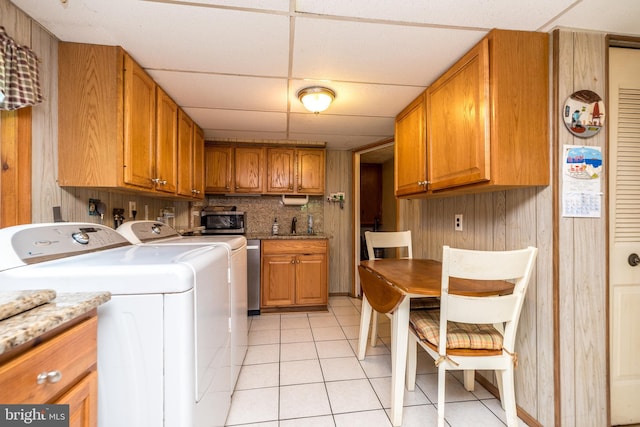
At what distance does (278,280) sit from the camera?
331 centimetres

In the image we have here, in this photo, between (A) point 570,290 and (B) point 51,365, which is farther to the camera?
(A) point 570,290

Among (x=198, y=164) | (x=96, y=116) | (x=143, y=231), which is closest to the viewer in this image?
(x=96, y=116)

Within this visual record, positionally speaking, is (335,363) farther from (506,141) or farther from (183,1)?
(183,1)

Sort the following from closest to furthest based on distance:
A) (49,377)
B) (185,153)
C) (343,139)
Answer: (49,377)
(185,153)
(343,139)

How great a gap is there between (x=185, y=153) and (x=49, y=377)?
2370 mm

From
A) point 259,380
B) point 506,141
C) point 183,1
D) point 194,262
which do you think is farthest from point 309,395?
point 183,1

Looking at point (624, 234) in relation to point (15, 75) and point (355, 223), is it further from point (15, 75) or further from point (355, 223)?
point (15, 75)

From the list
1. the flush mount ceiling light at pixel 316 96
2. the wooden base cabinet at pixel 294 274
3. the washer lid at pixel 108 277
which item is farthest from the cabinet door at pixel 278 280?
the washer lid at pixel 108 277

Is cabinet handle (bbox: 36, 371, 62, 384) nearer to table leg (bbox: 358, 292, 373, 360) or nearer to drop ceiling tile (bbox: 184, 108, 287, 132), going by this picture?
table leg (bbox: 358, 292, 373, 360)

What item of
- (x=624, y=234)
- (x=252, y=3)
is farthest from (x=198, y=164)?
(x=624, y=234)

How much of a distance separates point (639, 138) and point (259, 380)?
109 inches

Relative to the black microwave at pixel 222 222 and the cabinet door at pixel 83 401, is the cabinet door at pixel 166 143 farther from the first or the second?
the cabinet door at pixel 83 401

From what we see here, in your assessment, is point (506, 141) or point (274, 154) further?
point (274, 154)

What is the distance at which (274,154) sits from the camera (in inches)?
141
